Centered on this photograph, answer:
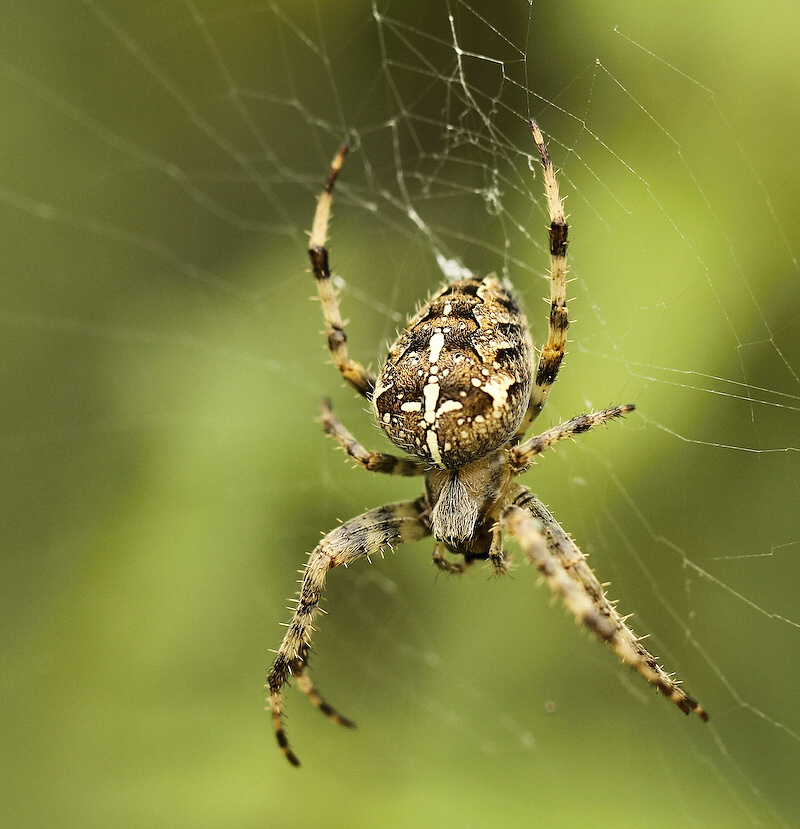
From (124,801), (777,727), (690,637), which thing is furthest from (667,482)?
(124,801)

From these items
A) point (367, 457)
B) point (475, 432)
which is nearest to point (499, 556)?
point (475, 432)

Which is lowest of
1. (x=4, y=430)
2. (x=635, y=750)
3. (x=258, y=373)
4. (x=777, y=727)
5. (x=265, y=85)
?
(x=777, y=727)

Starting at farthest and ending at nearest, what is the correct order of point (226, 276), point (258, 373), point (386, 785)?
point (226, 276) → point (258, 373) → point (386, 785)

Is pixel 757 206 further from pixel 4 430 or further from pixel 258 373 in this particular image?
pixel 4 430

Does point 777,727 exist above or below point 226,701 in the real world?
below

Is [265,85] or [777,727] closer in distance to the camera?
[777,727]

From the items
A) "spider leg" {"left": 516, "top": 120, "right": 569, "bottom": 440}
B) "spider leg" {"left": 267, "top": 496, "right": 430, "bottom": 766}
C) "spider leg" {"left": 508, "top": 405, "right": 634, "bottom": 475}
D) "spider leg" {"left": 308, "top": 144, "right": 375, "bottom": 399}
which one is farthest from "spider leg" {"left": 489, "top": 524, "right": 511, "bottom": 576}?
"spider leg" {"left": 308, "top": 144, "right": 375, "bottom": 399}
